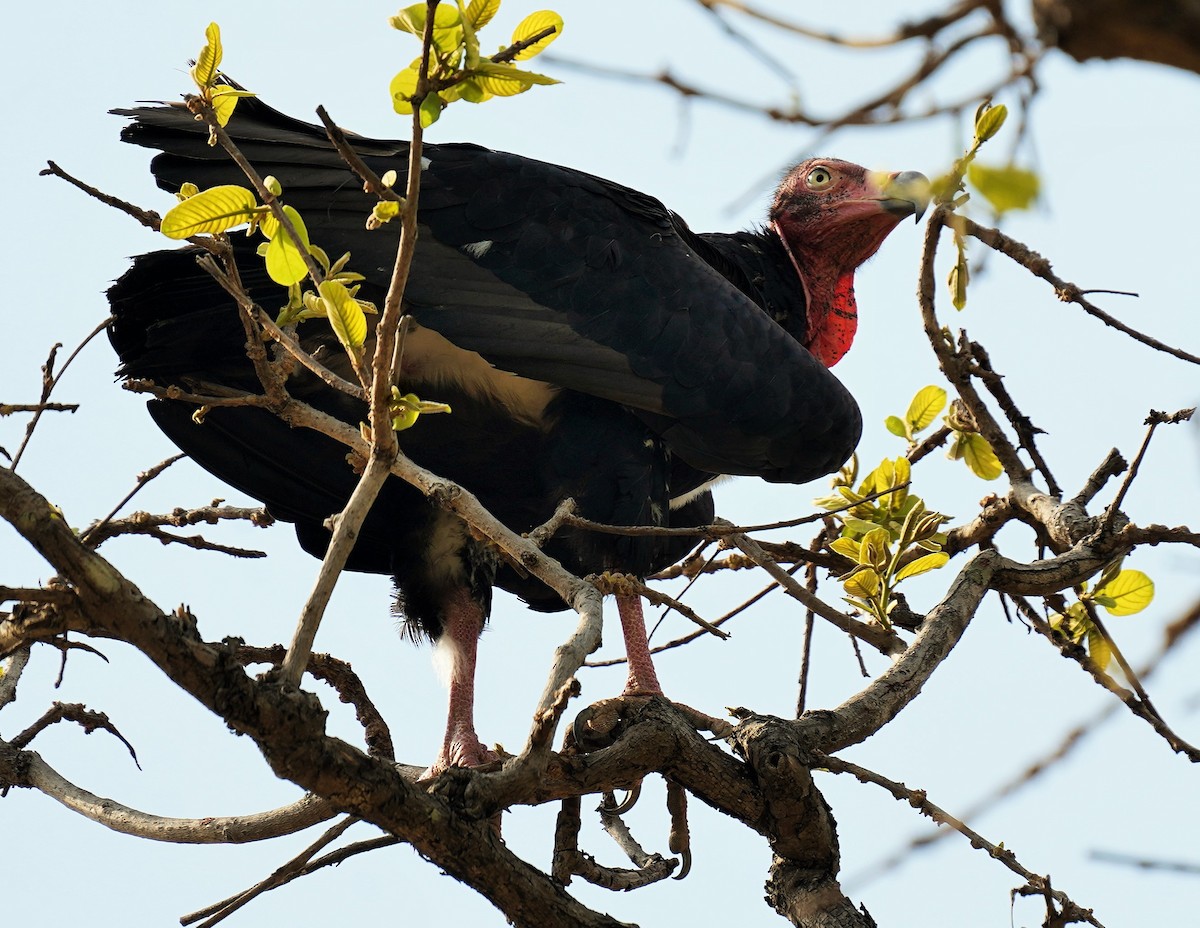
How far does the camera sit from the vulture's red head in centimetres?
605

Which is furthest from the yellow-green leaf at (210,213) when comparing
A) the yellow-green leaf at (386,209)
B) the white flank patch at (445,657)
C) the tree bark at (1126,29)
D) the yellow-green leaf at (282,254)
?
the white flank patch at (445,657)

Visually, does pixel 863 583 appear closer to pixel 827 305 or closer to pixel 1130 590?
pixel 1130 590

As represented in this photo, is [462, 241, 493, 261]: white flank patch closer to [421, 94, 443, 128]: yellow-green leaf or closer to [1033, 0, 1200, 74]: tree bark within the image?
[421, 94, 443, 128]: yellow-green leaf

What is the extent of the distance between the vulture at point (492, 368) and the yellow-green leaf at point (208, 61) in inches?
59.8

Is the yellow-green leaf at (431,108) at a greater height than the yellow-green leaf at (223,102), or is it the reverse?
the yellow-green leaf at (223,102)

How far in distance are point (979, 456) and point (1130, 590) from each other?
2.50 ft

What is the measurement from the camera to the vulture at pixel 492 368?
448 centimetres

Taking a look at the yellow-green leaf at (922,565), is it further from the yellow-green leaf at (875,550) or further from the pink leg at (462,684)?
the pink leg at (462,684)

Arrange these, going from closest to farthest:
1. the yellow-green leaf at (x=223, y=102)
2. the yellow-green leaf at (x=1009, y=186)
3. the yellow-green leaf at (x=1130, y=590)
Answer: the yellow-green leaf at (x=1009, y=186), the yellow-green leaf at (x=223, y=102), the yellow-green leaf at (x=1130, y=590)

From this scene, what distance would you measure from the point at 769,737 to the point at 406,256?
1696 millimetres

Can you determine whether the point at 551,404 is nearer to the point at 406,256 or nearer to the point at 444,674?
the point at 444,674

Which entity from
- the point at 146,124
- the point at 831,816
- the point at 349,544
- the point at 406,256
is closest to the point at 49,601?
the point at 349,544

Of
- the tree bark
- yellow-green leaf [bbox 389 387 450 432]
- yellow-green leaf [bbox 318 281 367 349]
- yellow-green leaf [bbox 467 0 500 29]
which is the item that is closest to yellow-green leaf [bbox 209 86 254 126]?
yellow-green leaf [bbox 318 281 367 349]

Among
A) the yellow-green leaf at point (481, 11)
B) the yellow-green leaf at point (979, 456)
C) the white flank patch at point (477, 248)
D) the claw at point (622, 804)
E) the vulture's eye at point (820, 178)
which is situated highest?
the vulture's eye at point (820, 178)
